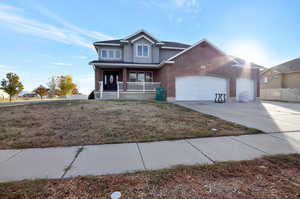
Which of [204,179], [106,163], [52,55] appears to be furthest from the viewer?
[52,55]

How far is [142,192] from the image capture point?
1.78 meters

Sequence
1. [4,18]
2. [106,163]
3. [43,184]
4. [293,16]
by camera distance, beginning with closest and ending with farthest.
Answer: [43,184] < [106,163] < [4,18] < [293,16]

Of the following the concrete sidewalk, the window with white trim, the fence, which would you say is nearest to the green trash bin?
the window with white trim

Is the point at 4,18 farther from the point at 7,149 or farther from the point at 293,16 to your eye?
the point at 293,16

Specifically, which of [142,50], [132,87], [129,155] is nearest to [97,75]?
[132,87]

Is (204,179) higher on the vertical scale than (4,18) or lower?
lower

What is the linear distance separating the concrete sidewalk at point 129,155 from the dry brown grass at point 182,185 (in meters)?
0.24

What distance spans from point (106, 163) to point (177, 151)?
64.5 inches

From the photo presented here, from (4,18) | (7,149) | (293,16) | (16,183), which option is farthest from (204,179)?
(293,16)

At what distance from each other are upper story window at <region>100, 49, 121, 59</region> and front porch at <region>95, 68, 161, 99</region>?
1.61 metres

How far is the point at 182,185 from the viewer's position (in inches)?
76.0

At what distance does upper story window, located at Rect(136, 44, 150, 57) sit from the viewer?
15.4 m

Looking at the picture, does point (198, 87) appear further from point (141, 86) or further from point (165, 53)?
point (165, 53)

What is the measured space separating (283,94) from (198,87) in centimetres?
1481
